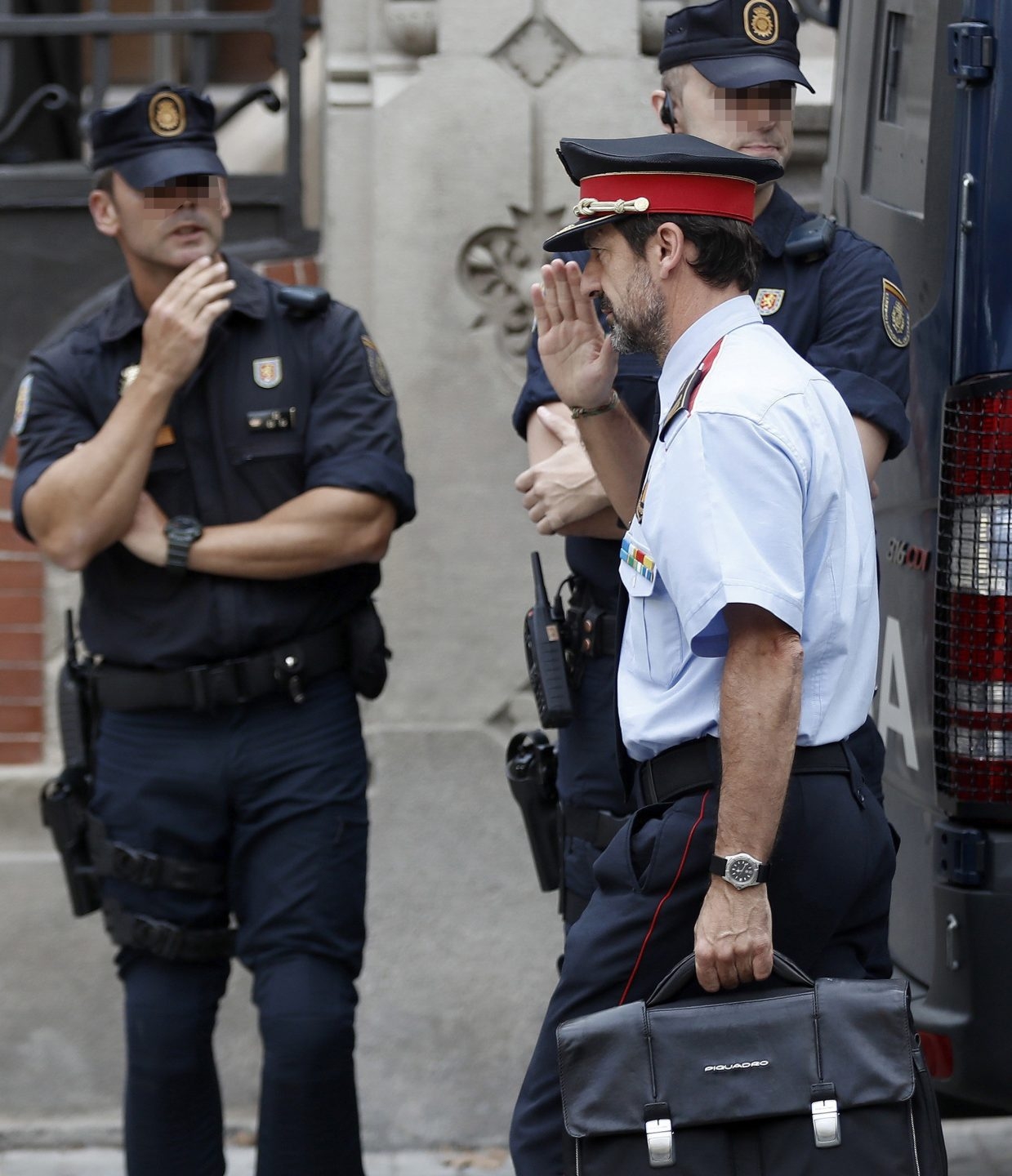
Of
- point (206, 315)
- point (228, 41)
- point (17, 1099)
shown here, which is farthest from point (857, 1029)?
point (228, 41)

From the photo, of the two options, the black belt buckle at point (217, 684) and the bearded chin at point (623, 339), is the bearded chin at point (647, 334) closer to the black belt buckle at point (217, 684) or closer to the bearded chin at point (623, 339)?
the bearded chin at point (623, 339)

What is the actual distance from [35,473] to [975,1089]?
197cm

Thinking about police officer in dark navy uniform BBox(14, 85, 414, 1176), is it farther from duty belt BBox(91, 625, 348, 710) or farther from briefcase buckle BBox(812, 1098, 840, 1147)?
briefcase buckle BBox(812, 1098, 840, 1147)

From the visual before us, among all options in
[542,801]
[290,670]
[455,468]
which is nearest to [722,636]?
[542,801]

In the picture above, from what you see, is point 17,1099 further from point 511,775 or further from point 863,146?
point 863,146

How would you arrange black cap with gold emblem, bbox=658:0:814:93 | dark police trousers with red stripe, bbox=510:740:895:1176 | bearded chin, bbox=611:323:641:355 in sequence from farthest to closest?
black cap with gold emblem, bbox=658:0:814:93, bearded chin, bbox=611:323:641:355, dark police trousers with red stripe, bbox=510:740:895:1176

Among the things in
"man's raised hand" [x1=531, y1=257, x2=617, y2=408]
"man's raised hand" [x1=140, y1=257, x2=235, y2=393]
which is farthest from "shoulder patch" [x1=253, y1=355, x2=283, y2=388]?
"man's raised hand" [x1=531, y1=257, x2=617, y2=408]

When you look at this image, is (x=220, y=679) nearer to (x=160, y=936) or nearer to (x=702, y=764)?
(x=160, y=936)

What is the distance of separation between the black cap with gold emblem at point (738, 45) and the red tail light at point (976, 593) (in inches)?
23.3

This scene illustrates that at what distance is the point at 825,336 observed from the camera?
2.83 m

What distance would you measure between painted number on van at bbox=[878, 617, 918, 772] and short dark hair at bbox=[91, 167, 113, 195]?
5.44 feet

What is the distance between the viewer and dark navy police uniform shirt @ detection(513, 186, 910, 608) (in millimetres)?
2744

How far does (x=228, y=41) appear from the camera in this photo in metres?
5.68

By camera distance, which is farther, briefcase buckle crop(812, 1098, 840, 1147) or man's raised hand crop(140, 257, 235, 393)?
man's raised hand crop(140, 257, 235, 393)
